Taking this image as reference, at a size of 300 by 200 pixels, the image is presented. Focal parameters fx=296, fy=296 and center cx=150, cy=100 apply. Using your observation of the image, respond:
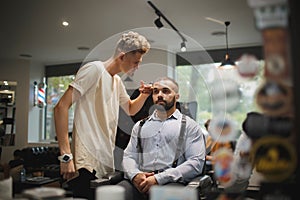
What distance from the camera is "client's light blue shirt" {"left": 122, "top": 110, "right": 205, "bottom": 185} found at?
1.40m

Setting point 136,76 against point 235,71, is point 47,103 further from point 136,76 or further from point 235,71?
point 235,71

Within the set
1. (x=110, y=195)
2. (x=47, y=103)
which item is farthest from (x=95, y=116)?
(x=110, y=195)

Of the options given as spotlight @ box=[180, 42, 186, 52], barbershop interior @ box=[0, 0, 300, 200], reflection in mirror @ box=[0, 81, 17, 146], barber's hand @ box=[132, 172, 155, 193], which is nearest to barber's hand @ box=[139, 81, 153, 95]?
barbershop interior @ box=[0, 0, 300, 200]

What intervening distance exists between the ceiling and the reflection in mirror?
143 mm

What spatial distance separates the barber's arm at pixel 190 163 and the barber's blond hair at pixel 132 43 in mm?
452

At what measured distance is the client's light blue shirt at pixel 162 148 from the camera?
1.40 metres

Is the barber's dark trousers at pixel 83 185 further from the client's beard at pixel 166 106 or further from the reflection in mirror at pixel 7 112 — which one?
the client's beard at pixel 166 106

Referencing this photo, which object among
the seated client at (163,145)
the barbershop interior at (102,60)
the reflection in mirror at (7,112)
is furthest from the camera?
the seated client at (163,145)

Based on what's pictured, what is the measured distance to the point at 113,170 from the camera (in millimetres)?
1470

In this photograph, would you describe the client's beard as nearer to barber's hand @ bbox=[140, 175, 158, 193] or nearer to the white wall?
the white wall

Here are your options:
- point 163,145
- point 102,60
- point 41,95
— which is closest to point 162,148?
point 163,145

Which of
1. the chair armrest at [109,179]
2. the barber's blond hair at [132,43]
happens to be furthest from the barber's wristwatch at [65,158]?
the barber's blond hair at [132,43]

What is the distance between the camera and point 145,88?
1.45 m

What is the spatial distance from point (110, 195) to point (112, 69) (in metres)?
0.86
